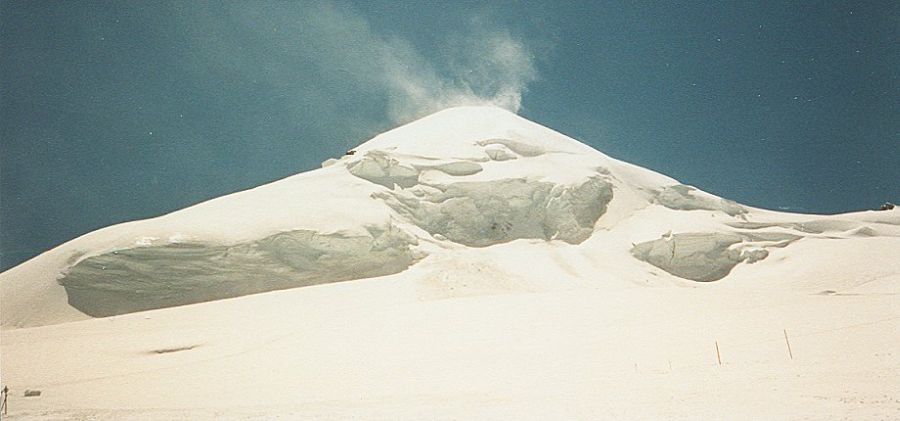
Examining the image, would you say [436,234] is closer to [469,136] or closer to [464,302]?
[464,302]

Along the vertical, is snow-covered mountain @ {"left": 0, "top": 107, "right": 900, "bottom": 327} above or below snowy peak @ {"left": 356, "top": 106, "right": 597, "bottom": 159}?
below

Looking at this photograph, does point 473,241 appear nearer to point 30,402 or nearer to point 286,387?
point 286,387

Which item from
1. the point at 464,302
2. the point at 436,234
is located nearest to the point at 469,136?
the point at 436,234

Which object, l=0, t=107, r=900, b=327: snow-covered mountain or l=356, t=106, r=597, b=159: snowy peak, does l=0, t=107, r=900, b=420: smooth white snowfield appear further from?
l=356, t=106, r=597, b=159: snowy peak

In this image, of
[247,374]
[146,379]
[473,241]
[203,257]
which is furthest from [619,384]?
[473,241]

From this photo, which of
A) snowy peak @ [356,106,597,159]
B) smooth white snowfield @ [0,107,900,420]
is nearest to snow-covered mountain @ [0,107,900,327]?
smooth white snowfield @ [0,107,900,420]

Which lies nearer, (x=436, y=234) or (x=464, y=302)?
(x=464, y=302)
